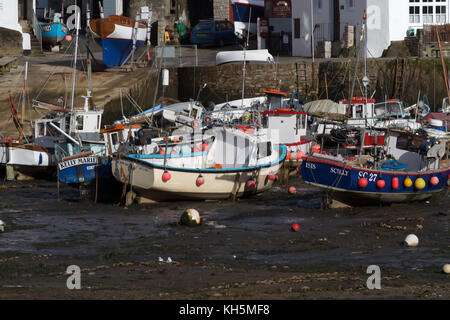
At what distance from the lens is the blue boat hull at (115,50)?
35.9 metres

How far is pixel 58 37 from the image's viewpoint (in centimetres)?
4072

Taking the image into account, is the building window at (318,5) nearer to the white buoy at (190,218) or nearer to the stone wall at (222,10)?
the stone wall at (222,10)

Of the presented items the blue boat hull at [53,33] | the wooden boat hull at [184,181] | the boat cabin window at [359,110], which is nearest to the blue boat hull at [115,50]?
the blue boat hull at [53,33]

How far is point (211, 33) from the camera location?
43.4 m

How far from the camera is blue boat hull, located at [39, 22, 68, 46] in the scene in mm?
40438

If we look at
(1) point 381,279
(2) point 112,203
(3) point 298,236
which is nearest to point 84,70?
(2) point 112,203

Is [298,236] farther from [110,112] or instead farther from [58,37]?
[58,37]

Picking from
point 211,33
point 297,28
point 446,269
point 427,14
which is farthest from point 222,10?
point 446,269

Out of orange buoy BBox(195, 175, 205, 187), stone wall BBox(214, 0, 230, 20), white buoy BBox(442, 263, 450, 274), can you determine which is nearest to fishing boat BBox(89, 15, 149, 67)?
stone wall BBox(214, 0, 230, 20)

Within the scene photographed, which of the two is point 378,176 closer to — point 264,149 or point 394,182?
point 394,182

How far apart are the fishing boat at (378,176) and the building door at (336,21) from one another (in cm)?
1897

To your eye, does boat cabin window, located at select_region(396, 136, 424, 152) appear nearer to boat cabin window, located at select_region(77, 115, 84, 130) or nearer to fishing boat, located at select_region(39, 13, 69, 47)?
boat cabin window, located at select_region(77, 115, 84, 130)

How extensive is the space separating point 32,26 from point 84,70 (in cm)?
725

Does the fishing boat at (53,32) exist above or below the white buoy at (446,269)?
above
